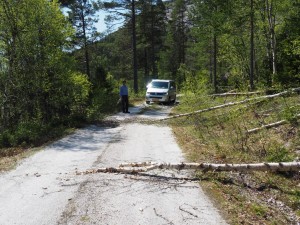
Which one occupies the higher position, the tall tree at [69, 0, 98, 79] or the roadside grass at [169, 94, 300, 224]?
the tall tree at [69, 0, 98, 79]

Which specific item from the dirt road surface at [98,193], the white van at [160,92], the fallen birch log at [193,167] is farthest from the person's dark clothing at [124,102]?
the fallen birch log at [193,167]

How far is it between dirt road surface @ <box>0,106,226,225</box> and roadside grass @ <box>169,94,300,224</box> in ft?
1.44

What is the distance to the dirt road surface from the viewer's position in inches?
209

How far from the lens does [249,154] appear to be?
8.62 m

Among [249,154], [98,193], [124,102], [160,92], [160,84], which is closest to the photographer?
[98,193]

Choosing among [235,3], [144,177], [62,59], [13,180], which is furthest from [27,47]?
[235,3]

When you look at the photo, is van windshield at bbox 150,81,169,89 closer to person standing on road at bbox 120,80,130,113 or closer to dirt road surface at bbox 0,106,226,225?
person standing on road at bbox 120,80,130,113

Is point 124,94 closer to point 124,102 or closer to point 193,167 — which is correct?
point 124,102

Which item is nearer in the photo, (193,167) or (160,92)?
(193,167)

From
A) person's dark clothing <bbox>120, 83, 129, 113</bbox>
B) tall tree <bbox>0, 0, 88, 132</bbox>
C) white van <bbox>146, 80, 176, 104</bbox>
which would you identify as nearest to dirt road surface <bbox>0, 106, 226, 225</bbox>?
tall tree <bbox>0, 0, 88, 132</bbox>

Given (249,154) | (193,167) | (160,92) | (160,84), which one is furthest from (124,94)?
(193,167)

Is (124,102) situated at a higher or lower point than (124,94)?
lower

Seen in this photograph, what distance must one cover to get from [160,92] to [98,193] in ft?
65.1

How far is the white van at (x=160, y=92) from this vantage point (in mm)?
25797
